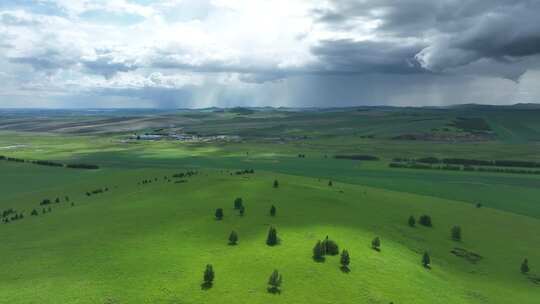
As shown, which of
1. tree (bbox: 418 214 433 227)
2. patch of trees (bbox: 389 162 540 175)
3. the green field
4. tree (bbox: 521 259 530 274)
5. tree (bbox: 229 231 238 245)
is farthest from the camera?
patch of trees (bbox: 389 162 540 175)

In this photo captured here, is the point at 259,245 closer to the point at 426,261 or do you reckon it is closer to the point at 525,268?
the point at 426,261

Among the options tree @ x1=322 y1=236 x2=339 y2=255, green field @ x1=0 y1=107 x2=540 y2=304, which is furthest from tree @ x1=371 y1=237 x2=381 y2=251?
Result: tree @ x1=322 y1=236 x2=339 y2=255

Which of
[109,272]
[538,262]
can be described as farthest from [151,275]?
[538,262]

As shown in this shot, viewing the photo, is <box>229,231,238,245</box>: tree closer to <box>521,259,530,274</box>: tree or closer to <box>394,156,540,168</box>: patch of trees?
<box>521,259,530,274</box>: tree

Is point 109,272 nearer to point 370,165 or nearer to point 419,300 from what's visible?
point 419,300

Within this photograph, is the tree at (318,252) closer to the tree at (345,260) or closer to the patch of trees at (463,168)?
the tree at (345,260)

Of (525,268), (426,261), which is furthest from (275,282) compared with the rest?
(525,268)
